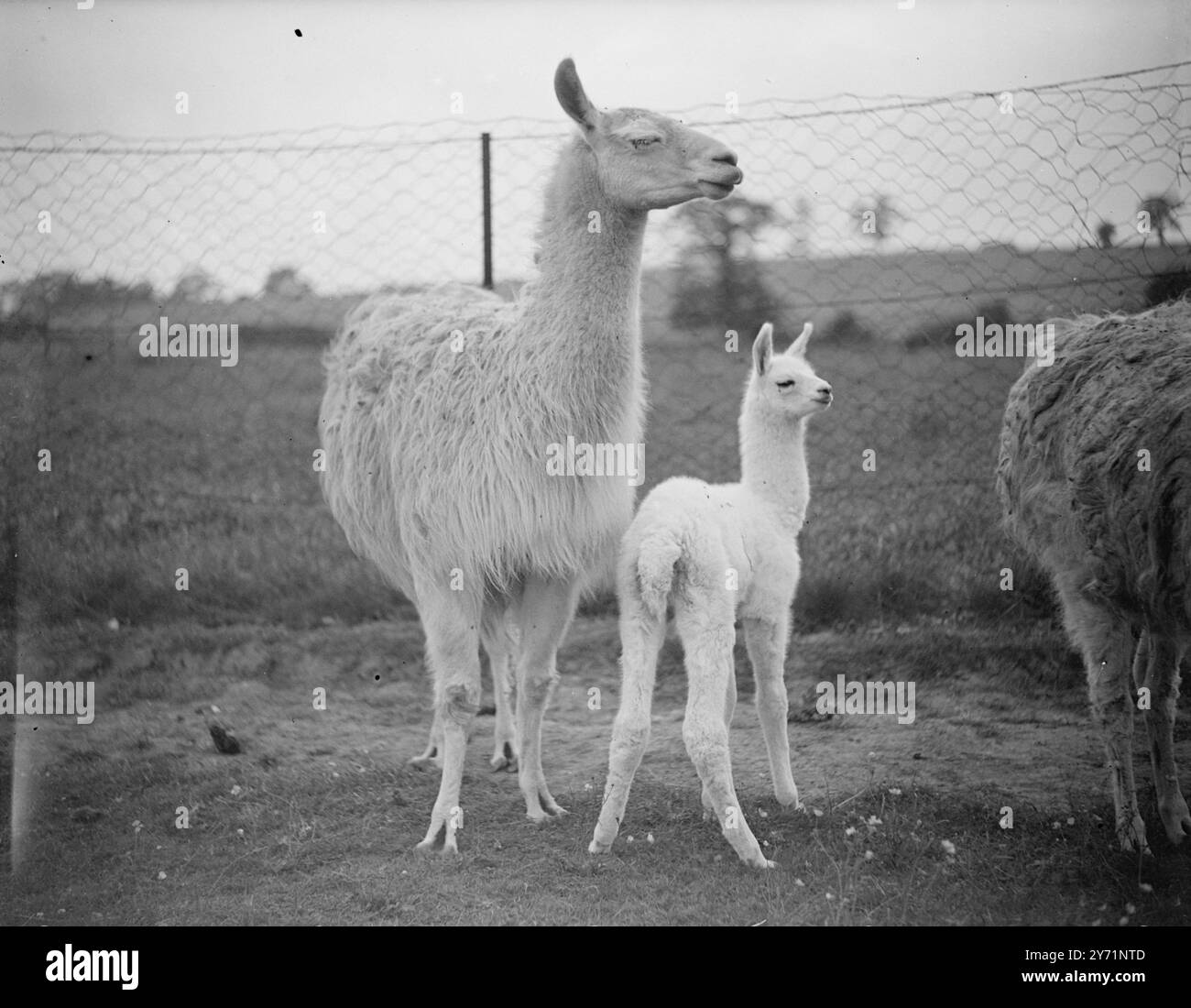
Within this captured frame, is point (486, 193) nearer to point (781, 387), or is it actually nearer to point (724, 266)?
point (724, 266)

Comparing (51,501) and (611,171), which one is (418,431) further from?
(51,501)

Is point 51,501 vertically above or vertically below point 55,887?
above

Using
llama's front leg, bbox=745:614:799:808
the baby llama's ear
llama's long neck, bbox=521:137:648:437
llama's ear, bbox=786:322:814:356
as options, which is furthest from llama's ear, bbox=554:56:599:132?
llama's front leg, bbox=745:614:799:808

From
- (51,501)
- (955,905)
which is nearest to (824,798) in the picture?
(955,905)

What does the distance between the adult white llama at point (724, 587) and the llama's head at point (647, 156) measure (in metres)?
0.66

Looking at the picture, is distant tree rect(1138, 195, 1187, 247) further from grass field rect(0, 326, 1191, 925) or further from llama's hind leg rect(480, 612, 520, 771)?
llama's hind leg rect(480, 612, 520, 771)

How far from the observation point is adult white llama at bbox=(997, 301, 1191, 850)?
14.5ft

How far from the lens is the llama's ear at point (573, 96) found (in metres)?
4.56

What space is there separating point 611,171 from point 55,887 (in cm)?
346

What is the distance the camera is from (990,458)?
6.99m

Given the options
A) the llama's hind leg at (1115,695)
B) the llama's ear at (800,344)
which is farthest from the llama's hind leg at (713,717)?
A: the llama's hind leg at (1115,695)

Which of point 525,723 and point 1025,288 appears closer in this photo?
point 525,723
